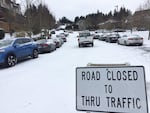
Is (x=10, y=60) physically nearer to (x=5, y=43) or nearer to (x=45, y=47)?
(x=5, y=43)

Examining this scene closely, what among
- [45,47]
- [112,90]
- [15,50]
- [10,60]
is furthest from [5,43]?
[112,90]

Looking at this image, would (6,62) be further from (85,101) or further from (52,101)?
(85,101)

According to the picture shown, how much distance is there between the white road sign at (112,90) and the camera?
3.20m

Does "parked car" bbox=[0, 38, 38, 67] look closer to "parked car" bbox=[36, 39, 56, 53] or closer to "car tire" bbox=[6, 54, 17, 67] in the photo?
"car tire" bbox=[6, 54, 17, 67]

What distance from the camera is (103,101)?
3.30 meters

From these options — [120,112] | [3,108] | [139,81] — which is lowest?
[3,108]

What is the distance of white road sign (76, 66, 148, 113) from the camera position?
320 cm

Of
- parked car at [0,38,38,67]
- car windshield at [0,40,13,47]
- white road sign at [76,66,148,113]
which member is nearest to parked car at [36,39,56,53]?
parked car at [0,38,38,67]

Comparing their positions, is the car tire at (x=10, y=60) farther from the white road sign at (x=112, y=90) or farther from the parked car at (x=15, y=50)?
the white road sign at (x=112, y=90)

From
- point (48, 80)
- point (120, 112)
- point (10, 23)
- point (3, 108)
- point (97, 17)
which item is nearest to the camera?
point (120, 112)

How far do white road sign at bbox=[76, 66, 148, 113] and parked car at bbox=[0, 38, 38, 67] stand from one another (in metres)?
12.8

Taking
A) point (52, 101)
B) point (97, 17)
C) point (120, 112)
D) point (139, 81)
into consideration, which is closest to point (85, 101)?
point (120, 112)

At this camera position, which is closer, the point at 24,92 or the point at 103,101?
the point at 103,101

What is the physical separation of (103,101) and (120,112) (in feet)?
0.77
